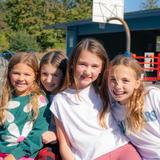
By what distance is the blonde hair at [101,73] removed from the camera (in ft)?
9.37

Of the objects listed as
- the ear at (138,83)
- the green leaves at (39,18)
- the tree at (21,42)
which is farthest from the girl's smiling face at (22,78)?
the green leaves at (39,18)

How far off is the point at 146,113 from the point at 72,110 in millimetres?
478

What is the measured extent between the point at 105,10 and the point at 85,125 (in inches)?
506

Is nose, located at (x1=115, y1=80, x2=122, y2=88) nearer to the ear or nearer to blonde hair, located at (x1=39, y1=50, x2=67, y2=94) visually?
the ear

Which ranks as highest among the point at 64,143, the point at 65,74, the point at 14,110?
the point at 65,74

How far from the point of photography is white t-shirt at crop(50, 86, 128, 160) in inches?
109

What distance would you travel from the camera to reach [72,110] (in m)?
2.86

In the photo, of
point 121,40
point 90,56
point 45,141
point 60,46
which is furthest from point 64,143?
point 60,46

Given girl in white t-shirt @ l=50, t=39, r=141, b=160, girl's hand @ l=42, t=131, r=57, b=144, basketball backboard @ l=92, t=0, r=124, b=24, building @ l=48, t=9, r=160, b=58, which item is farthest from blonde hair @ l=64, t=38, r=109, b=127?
building @ l=48, t=9, r=160, b=58

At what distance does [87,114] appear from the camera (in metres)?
2.84

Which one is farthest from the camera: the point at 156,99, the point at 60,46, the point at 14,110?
the point at 60,46

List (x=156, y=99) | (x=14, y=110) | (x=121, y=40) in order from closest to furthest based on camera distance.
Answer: (x=156, y=99)
(x=14, y=110)
(x=121, y=40)

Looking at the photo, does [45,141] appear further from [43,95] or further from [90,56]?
[90,56]

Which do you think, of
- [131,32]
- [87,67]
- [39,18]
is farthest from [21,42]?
[87,67]
